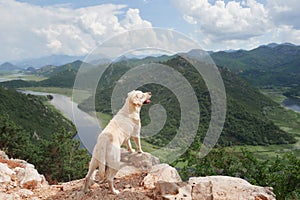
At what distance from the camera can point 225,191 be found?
307 inches

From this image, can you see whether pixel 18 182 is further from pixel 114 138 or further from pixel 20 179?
pixel 114 138

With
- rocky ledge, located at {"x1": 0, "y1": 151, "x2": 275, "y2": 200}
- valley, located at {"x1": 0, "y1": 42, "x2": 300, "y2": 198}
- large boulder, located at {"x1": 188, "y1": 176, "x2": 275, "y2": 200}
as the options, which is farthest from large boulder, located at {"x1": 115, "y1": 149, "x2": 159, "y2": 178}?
large boulder, located at {"x1": 188, "y1": 176, "x2": 275, "y2": 200}

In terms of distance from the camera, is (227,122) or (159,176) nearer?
(159,176)

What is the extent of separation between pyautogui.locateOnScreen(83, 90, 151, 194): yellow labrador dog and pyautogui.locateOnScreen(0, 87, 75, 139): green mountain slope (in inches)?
2596

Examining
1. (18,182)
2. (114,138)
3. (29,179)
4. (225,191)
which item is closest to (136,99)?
(114,138)

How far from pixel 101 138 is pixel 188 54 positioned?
4745mm

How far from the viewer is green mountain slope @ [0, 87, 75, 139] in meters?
72.5

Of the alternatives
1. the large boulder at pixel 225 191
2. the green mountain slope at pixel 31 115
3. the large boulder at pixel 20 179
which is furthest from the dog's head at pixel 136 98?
the green mountain slope at pixel 31 115

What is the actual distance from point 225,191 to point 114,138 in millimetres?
3645

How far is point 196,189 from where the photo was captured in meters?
7.62

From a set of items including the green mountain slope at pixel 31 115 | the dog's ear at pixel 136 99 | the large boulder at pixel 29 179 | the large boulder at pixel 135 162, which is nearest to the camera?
the dog's ear at pixel 136 99

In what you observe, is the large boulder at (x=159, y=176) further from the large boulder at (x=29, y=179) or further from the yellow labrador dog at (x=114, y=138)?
the large boulder at (x=29, y=179)

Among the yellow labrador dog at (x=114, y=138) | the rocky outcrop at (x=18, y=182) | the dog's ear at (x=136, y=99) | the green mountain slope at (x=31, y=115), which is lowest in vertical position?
the green mountain slope at (x=31, y=115)

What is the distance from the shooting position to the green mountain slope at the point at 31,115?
72.5 metres
